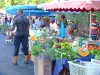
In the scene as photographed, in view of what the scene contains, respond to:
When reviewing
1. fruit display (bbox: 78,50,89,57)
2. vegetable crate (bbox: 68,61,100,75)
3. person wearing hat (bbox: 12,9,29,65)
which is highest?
person wearing hat (bbox: 12,9,29,65)

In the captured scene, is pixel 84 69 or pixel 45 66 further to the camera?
pixel 45 66

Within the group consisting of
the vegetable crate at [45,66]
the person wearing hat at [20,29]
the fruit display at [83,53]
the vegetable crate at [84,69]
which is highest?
the person wearing hat at [20,29]

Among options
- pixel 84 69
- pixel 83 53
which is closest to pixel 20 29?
pixel 83 53

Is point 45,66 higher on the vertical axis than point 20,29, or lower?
lower

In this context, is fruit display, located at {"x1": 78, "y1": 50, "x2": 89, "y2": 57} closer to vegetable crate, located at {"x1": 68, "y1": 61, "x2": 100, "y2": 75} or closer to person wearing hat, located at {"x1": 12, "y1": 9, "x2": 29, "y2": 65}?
vegetable crate, located at {"x1": 68, "y1": 61, "x2": 100, "y2": 75}

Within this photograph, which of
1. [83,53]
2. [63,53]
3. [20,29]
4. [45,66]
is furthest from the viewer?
[20,29]

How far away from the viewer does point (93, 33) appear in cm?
1073

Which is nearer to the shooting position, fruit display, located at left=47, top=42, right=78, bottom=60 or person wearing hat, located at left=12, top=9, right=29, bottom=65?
fruit display, located at left=47, top=42, right=78, bottom=60

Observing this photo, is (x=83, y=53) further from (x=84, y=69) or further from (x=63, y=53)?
(x=84, y=69)

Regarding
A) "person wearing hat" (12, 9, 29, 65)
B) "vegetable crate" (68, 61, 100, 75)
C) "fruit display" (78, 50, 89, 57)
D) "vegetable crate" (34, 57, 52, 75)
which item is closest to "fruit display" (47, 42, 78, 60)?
"fruit display" (78, 50, 89, 57)

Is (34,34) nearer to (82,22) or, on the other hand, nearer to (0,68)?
(0,68)

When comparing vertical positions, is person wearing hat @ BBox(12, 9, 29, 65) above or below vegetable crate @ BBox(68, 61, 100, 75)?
above

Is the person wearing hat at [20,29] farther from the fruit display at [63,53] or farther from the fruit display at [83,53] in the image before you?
the fruit display at [83,53]

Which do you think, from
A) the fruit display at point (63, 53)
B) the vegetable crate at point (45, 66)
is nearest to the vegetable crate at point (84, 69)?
the fruit display at point (63, 53)
